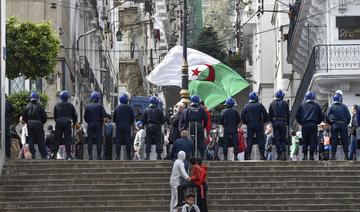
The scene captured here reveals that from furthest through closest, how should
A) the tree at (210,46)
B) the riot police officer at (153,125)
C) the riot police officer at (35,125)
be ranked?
the tree at (210,46) → the riot police officer at (153,125) → the riot police officer at (35,125)

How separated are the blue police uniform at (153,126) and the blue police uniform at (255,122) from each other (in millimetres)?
1950

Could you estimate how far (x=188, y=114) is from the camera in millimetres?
34000

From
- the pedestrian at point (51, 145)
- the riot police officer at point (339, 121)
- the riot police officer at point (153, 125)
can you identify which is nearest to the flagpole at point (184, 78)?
the pedestrian at point (51, 145)

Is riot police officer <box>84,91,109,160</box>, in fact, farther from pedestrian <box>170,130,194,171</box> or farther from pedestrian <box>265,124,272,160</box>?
pedestrian <box>265,124,272,160</box>

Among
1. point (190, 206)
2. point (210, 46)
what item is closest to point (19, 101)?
point (190, 206)

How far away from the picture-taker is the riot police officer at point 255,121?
34125mm

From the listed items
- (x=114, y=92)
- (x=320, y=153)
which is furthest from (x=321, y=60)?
(x=114, y=92)

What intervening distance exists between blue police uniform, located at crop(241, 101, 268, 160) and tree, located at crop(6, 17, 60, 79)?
39.0 ft

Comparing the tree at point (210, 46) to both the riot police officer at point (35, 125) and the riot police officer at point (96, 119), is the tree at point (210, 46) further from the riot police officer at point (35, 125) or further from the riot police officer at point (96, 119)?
the riot police officer at point (35, 125)

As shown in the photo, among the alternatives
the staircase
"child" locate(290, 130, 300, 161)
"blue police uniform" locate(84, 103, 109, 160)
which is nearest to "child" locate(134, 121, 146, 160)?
"blue police uniform" locate(84, 103, 109, 160)

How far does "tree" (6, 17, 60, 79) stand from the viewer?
146 ft

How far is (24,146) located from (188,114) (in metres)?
4.40

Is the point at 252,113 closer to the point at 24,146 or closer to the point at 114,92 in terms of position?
the point at 24,146

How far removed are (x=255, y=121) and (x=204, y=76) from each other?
972 centimetres
